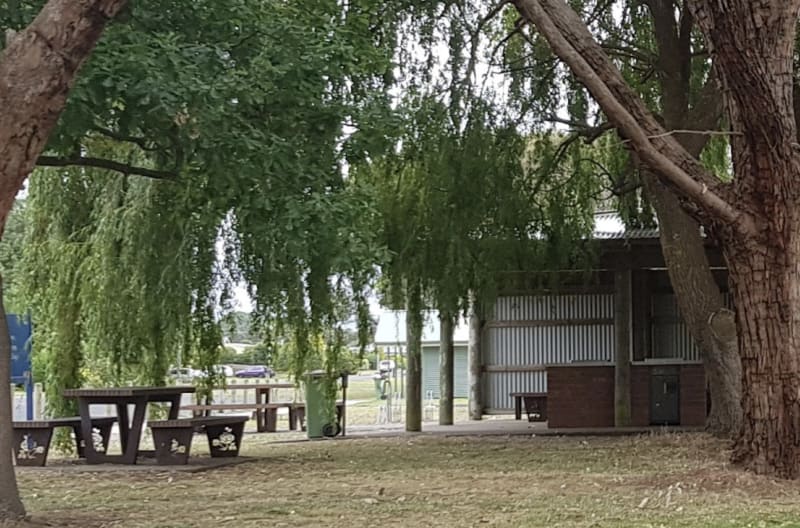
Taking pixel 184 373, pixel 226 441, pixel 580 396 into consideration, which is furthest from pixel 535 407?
pixel 226 441

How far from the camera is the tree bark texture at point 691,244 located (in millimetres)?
12078

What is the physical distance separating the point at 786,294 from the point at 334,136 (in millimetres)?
4169

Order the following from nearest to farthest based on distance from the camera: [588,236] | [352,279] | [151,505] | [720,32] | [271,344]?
[151,505]
[720,32]
[352,279]
[271,344]
[588,236]

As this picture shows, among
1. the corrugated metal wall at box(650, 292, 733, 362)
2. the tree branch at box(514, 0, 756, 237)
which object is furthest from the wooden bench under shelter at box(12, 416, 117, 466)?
the corrugated metal wall at box(650, 292, 733, 362)

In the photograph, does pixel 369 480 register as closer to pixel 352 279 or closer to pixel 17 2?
pixel 352 279

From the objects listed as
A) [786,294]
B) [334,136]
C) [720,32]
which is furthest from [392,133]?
[786,294]

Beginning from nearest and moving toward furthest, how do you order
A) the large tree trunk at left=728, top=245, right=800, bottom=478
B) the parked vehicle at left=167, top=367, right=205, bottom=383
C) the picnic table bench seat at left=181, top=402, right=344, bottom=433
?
the large tree trunk at left=728, top=245, right=800, bottom=478, the parked vehicle at left=167, top=367, right=205, bottom=383, the picnic table bench seat at left=181, top=402, right=344, bottom=433

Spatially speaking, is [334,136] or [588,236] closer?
[334,136]

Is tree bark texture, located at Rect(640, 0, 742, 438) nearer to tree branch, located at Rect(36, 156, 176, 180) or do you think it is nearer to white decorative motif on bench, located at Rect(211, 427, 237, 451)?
white decorative motif on bench, located at Rect(211, 427, 237, 451)

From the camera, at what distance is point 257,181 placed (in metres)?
8.93

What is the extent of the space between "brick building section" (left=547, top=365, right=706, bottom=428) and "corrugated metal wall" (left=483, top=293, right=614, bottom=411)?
2.16 meters

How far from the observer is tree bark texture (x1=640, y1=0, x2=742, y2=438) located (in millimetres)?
12078

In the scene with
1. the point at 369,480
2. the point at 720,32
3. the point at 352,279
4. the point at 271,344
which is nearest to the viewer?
the point at 720,32

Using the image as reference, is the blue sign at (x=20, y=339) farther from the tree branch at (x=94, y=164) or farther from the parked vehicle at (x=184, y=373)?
the tree branch at (x=94, y=164)
